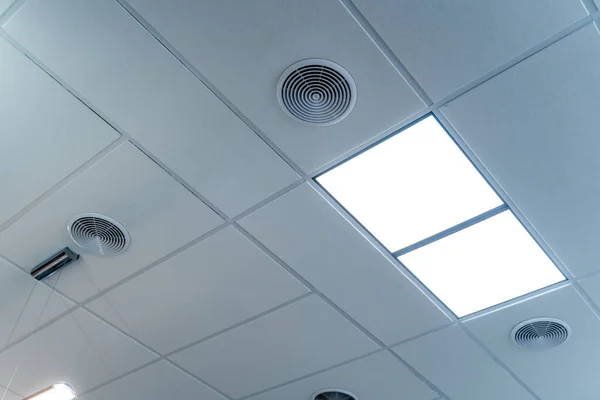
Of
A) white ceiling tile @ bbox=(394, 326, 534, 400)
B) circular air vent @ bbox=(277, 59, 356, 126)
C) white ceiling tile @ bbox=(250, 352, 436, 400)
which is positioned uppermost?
circular air vent @ bbox=(277, 59, 356, 126)

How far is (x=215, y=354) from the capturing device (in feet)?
9.38

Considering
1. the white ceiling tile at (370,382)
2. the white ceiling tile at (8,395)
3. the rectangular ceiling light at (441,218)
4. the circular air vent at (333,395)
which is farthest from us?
the white ceiling tile at (8,395)

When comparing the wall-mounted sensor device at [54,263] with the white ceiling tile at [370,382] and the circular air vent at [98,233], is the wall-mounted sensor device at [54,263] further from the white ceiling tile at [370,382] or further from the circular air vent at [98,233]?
the white ceiling tile at [370,382]

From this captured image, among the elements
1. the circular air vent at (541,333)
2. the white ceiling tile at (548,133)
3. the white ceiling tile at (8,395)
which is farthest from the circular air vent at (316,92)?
the white ceiling tile at (8,395)

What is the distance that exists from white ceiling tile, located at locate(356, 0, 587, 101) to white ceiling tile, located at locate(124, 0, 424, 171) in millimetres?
78

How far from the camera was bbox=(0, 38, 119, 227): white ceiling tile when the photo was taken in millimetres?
1786

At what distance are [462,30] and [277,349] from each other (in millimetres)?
1907

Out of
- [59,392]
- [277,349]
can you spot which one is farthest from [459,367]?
[59,392]

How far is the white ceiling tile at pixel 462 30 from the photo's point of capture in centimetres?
151

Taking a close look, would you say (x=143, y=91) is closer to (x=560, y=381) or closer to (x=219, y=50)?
(x=219, y=50)

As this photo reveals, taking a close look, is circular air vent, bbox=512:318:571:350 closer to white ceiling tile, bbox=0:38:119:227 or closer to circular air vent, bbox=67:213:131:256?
circular air vent, bbox=67:213:131:256

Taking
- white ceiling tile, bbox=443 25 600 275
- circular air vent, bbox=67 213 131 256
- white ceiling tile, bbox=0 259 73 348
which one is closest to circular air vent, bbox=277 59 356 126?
white ceiling tile, bbox=443 25 600 275

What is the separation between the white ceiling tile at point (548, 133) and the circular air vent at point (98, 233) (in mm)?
1457

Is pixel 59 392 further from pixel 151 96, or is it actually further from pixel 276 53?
pixel 276 53
